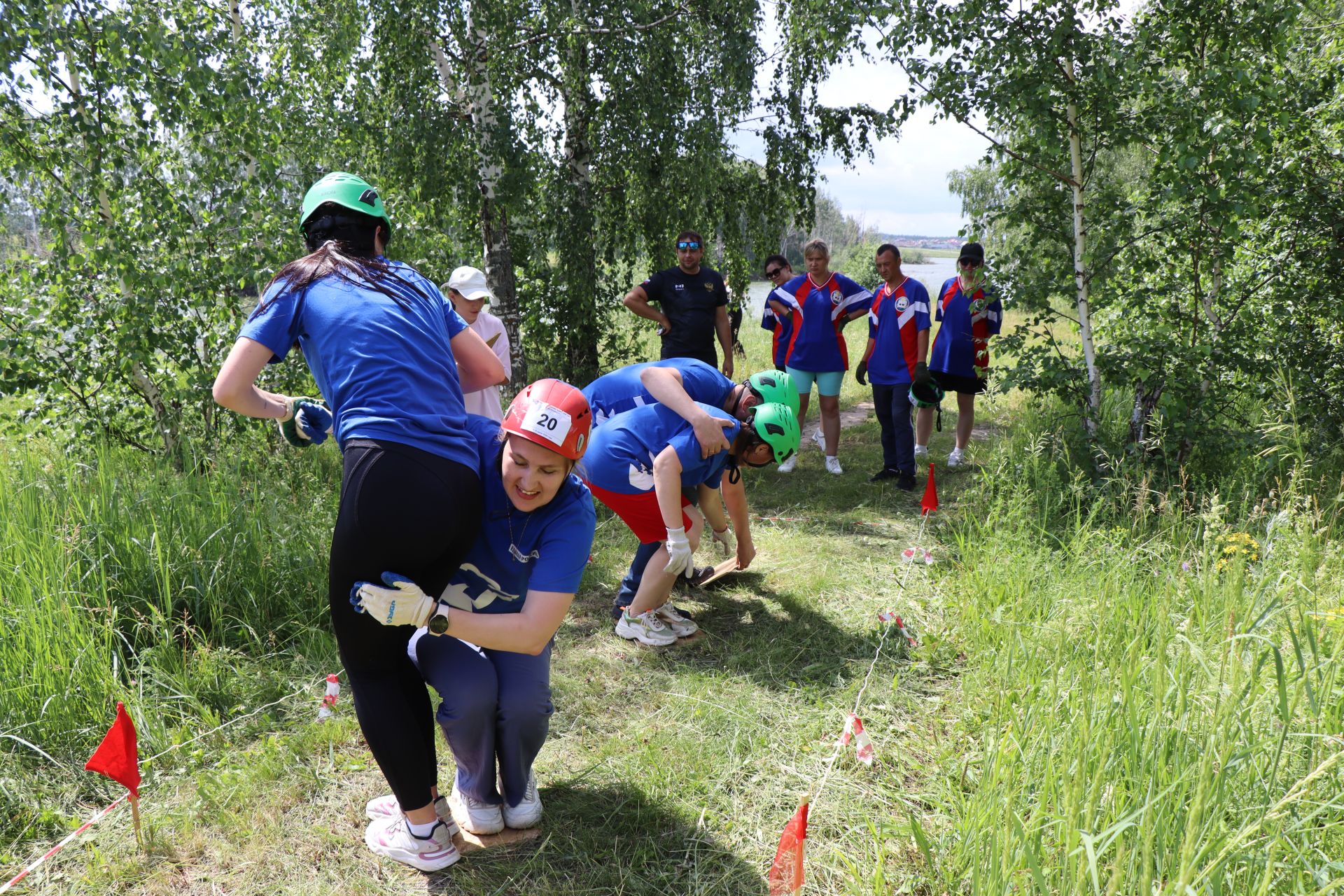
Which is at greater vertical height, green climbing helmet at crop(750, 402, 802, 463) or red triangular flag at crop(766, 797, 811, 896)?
green climbing helmet at crop(750, 402, 802, 463)

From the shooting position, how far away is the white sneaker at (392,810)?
2.54 meters

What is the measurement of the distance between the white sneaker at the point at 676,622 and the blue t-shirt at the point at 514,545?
1610mm

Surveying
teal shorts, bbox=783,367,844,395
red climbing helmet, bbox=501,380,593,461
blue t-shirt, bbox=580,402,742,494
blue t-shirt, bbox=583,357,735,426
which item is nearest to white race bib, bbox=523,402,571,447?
red climbing helmet, bbox=501,380,593,461

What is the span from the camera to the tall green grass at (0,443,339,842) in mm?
2848

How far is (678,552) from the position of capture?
3.66 meters

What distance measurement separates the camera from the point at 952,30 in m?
5.39

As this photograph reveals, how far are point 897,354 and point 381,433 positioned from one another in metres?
5.24

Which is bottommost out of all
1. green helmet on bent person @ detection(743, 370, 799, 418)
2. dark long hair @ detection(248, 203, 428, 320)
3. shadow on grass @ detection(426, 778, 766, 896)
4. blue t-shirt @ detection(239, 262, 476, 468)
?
shadow on grass @ detection(426, 778, 766, 896)

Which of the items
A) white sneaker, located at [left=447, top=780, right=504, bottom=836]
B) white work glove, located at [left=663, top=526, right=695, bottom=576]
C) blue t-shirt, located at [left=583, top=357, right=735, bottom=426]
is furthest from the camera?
blue t-shirt, located at [left=583, top=357, right=735, bottom=426]

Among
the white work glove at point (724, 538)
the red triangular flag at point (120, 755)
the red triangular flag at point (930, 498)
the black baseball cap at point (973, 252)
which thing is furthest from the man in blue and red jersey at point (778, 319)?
the red triangular flag at point (120, 755)

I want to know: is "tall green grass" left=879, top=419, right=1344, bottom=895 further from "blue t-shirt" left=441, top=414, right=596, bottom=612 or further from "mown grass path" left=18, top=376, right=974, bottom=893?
"blue t-shirt" left=441, top=414, right=596, bottom=612

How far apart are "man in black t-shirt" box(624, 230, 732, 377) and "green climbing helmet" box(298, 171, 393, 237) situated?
433 centimetres

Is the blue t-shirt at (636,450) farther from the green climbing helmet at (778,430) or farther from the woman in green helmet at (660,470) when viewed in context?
the green climbing helmet at (778,430)

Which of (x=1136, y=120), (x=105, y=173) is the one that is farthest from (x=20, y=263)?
(x=1136, y=120)
